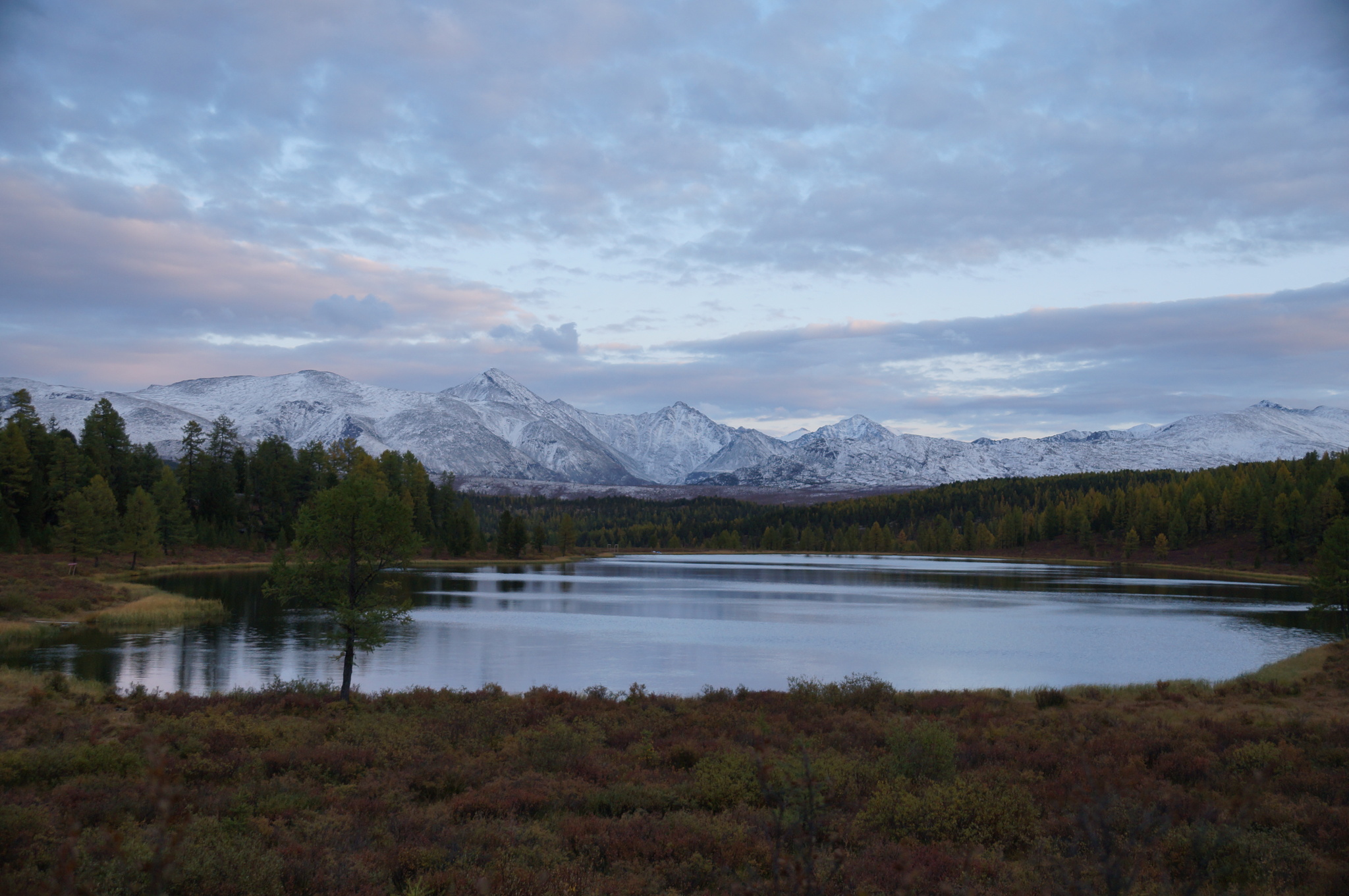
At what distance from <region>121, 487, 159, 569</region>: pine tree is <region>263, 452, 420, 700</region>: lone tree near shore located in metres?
65.9

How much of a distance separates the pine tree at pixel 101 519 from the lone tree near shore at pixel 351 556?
199ft

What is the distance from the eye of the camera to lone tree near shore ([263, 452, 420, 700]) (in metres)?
29.6

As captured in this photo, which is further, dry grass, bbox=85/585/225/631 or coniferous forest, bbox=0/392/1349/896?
dry grass, bbox=85/585/225/631

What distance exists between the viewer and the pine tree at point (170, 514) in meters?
93.7

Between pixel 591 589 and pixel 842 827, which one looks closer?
pixel 842 827

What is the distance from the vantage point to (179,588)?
7238 cm

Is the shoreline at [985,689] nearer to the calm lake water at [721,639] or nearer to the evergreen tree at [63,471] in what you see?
the calm lake water at [721,639]

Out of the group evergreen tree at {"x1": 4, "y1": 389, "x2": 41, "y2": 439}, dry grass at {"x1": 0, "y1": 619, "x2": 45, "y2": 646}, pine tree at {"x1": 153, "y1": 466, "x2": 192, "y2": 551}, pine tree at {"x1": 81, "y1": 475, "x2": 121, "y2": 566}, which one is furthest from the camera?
pine tree at {"x1": 153, "y1": 466, "x2": 192, "y2": 551}

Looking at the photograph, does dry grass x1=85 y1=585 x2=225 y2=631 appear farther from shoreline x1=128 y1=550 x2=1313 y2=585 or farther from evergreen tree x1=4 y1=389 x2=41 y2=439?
evergreen tree x1=4 y1=389 x2=41 y2=439

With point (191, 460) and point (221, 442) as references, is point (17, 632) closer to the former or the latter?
point (191, 460)

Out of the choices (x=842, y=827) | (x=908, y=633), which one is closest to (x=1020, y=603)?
(x=908, y=633)

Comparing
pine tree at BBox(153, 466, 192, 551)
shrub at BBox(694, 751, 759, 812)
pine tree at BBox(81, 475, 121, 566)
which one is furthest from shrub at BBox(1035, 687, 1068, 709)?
pine tree at BBox(153, 466, 192, 551)

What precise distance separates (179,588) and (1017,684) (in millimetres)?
71572

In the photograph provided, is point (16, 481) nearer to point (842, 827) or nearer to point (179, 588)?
point (179, 588)
